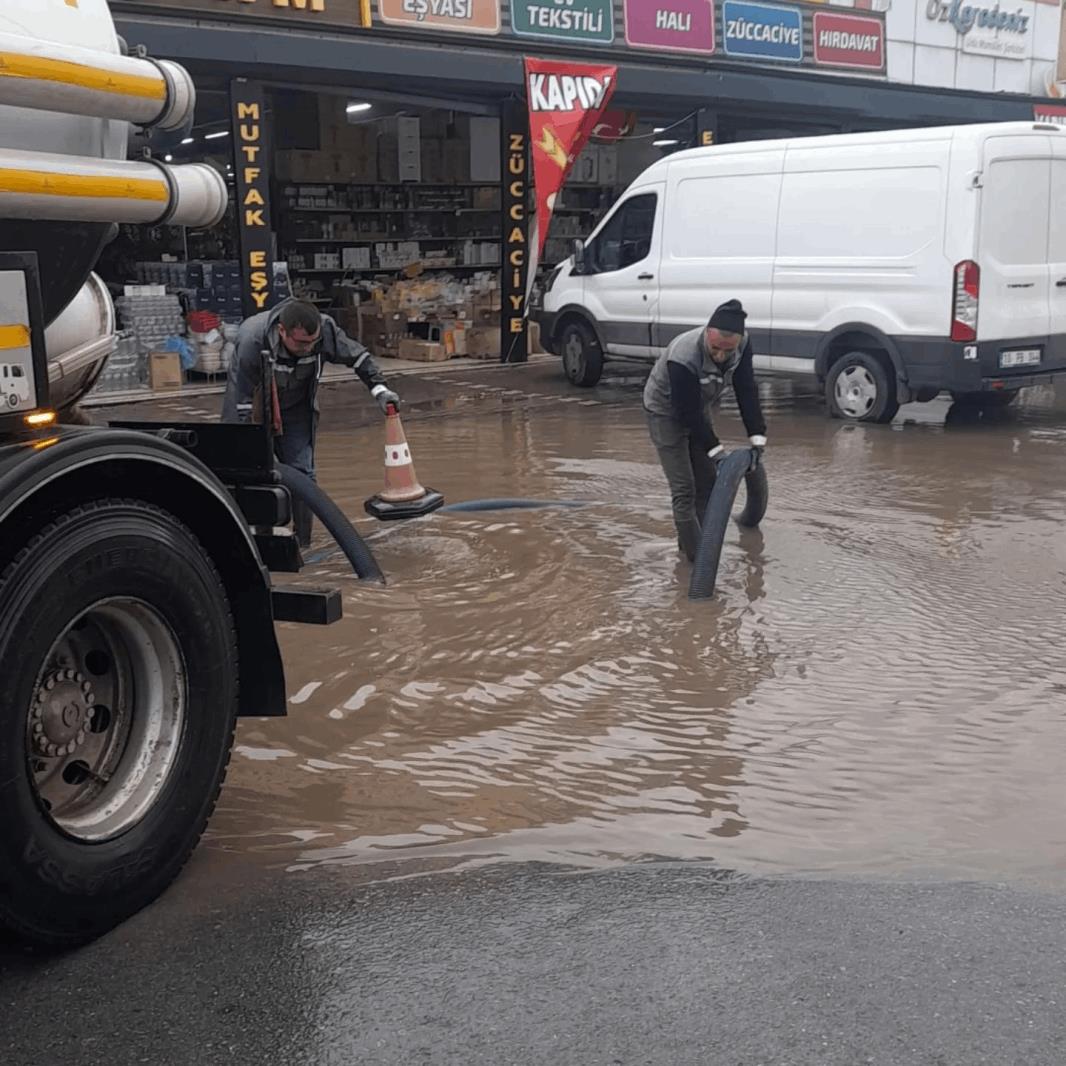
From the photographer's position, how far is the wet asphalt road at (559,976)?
2.80 m

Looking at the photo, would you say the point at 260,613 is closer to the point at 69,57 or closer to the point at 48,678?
the point at 48,678

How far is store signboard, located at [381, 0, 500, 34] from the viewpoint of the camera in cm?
1399

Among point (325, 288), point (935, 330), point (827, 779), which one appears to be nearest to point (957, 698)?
point (827, 779)

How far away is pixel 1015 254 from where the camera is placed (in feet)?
34.9

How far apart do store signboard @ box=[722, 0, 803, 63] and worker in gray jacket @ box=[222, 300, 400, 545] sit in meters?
12.2

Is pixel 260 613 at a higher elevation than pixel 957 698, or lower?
higher

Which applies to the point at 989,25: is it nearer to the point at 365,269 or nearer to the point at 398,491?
the point at 365,269

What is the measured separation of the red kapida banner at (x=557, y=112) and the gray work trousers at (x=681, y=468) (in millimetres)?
8366

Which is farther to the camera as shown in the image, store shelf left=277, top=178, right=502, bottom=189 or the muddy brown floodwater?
Result: store shelf left=277, top=178, right=502, bottom=189

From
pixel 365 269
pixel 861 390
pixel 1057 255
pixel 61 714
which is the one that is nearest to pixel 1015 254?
pixel 1057 255

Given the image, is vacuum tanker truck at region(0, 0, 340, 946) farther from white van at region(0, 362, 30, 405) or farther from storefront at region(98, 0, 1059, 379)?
storefront at region(98, 0, 1059, 379)

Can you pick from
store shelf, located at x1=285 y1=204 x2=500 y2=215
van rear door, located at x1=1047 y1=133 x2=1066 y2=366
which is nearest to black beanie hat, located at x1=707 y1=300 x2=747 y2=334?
van rear door, located at x1=1047 y1=133 x2=1066 y2=366

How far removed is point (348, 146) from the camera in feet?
65.6

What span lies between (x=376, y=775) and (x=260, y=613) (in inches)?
32.6
